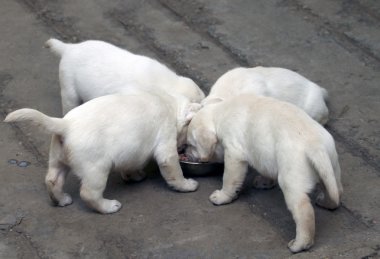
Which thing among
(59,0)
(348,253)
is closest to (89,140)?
(348,253)

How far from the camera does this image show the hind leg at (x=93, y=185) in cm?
504

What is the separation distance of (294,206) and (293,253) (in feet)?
0.88

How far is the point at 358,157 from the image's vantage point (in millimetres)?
5730

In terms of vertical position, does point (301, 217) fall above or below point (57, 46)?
above

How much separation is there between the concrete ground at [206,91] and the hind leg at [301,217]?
0.22 feet

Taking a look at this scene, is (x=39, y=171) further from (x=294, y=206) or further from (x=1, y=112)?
(x=294, y=206)

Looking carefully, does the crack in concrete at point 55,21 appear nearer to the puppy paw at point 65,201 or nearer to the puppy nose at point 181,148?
the puppy nose at point 181,148

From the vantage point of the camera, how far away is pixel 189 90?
5.87 metres

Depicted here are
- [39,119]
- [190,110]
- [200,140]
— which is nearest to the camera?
[39,119]

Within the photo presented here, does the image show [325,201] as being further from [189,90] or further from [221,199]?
[189,90]

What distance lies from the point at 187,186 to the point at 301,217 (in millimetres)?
966

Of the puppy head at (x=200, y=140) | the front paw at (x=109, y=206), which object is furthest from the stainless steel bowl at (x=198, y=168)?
the front paw at (x=109, y=206)

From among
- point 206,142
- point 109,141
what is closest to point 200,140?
point 206,142

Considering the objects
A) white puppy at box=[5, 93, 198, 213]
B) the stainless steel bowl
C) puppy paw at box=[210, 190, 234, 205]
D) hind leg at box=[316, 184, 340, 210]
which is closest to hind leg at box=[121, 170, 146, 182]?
white puppy at box=[5, 93, 198, 213]
